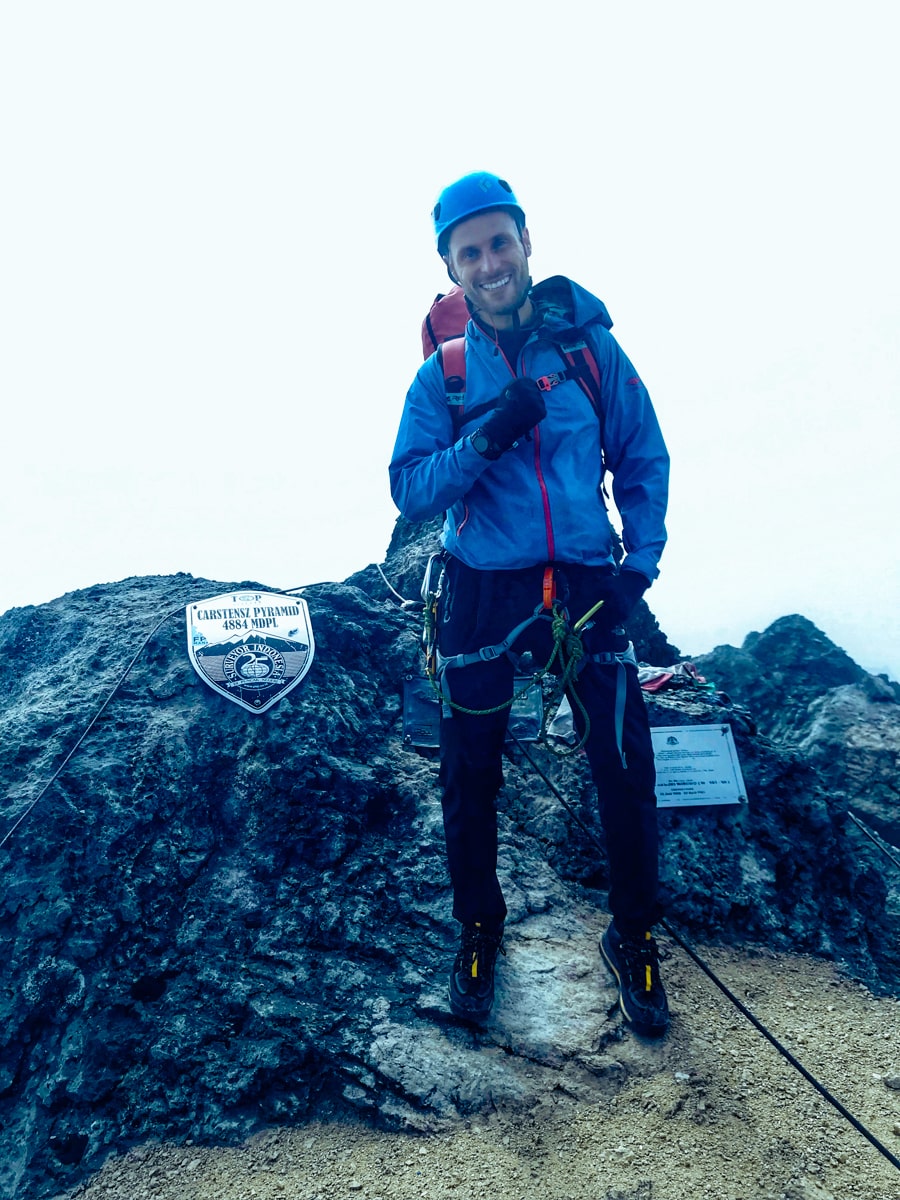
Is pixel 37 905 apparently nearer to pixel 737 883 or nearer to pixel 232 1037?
pixel 232 1037

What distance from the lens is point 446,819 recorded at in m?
4.31

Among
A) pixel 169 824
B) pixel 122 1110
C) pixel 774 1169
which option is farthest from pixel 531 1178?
pixel 169 824

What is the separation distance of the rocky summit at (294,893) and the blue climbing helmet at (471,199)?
299cm

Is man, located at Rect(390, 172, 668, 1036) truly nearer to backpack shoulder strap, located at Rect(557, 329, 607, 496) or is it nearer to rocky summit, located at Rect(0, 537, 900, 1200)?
backpack shoulder strap, located at Rect(557, 329, 607, 496)

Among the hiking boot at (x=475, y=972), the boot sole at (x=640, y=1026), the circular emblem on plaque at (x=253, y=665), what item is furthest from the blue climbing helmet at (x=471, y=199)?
the boot sole at (x=640, y=1026)

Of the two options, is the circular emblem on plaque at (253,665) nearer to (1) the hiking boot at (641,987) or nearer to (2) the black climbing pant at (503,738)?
(2) the black climbing pant at (503,738)

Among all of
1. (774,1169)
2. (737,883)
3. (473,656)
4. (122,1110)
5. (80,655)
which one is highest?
(80,655)

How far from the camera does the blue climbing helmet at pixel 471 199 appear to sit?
4.28m

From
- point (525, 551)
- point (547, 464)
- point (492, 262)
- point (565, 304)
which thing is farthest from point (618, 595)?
point (492, 262)

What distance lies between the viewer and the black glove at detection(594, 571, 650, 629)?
426cm

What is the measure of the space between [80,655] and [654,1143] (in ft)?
15.5

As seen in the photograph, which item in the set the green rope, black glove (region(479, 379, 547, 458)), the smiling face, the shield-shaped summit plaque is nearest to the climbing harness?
the green rope

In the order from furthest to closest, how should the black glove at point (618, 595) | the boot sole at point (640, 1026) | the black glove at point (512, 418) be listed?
the black glove at point (618, 595), the boot sole at point (640, 1026), the black glove at point (512, 418)

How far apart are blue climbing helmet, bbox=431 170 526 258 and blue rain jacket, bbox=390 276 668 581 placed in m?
0.48
